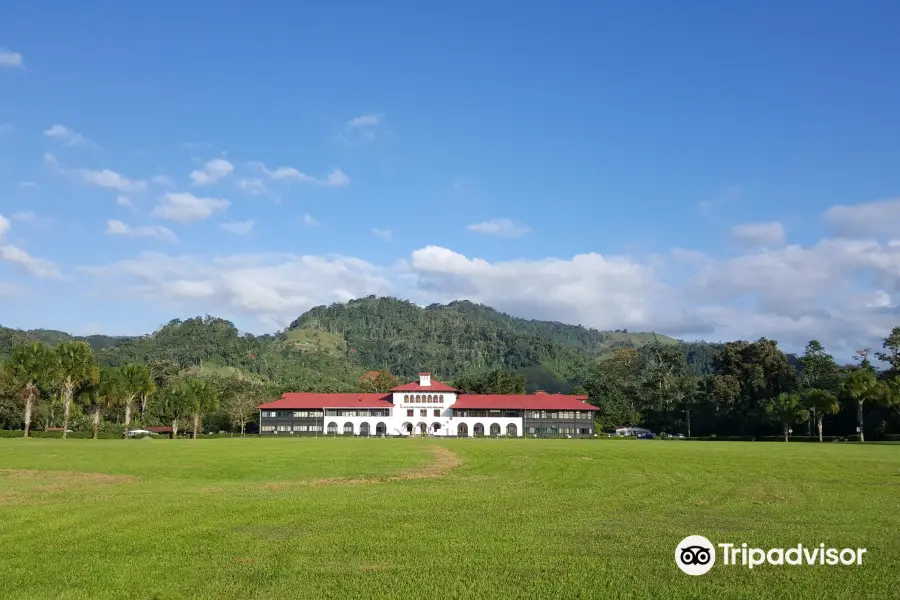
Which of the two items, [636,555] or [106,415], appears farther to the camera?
[106,415]

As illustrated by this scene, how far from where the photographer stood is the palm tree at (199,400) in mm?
88188

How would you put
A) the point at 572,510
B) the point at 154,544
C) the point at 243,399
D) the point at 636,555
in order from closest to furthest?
the point at 636,555 → the point at 154,544 → the point at 572,510 → the point at 243,399

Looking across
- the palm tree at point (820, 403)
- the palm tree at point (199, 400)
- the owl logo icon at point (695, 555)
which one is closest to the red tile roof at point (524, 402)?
the palm tree at point (820, 403)

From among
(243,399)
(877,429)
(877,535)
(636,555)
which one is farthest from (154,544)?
(243,399)

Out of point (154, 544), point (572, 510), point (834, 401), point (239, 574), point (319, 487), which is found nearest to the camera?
point (239, 574)

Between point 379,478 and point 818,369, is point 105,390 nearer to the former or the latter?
point 379,478

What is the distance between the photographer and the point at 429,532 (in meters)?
15.0

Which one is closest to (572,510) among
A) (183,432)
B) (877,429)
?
(877,429)

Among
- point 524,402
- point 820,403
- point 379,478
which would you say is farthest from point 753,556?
point 524,402

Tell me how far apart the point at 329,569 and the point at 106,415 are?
109 meters

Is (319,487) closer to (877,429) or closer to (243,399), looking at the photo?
(877,429)

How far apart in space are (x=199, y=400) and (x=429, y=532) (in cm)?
7968

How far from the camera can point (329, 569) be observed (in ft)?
38.5

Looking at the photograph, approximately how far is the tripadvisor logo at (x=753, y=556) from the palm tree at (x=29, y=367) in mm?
73310
